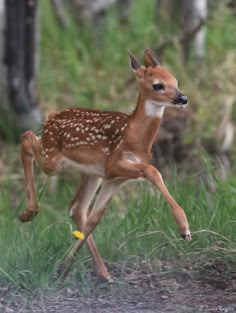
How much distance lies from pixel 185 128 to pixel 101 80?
1584 millimetres

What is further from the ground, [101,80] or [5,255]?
[5,255]

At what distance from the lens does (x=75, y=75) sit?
39.6 feet

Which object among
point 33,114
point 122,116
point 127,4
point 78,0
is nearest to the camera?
point 122,116

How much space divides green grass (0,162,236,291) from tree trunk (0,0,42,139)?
3751mm

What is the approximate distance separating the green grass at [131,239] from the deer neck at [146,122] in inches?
29.6

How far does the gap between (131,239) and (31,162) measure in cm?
76

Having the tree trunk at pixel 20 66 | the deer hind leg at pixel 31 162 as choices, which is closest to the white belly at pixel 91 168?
the deer hind leg at pixel 31 162

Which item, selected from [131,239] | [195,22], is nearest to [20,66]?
[195,22]

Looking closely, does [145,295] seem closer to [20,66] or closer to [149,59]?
[149,59]

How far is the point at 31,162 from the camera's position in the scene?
601 centimetres

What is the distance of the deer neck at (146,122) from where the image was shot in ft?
18.0

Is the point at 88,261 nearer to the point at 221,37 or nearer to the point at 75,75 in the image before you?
the point at 75,75

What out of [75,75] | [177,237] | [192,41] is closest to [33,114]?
[75,75]

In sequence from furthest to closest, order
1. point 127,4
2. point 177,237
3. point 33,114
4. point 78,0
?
point 127,4 → point 78,0 → point 33,114 → point 177,237
